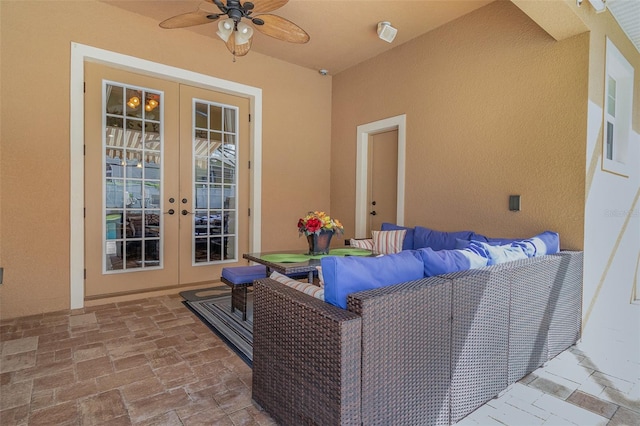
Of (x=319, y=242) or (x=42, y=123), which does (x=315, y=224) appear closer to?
(x=319, y=242)

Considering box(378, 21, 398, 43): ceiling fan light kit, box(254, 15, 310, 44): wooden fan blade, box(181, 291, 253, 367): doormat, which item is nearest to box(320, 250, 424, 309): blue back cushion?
box(181, 291, 253, 367): doormat

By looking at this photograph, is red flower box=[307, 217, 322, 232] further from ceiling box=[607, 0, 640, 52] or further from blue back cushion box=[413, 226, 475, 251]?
ceiling box=[607, 0, 640, 52]

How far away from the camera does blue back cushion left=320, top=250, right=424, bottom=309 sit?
4.72 feet

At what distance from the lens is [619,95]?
3.54 meters

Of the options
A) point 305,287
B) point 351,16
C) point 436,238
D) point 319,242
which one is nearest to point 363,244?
point 436,238

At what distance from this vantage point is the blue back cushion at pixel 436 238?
336 cm

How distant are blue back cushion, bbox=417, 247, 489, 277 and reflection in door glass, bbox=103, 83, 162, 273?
136 inches

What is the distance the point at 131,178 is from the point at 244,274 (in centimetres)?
195

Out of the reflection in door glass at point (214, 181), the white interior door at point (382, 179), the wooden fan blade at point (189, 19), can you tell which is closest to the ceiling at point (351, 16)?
the wooden fan blade at point (189, 19)

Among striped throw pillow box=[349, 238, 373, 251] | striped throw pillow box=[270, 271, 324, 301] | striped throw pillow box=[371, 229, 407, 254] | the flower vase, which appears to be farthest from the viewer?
striped throw pillow box=[349, 238, 373, 251]

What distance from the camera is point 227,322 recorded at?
3092mm

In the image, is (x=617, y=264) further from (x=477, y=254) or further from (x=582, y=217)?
(x=477, y=254)

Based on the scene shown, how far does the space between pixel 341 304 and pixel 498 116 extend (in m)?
2.91

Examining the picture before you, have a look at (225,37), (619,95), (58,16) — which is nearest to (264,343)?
(225,37)
